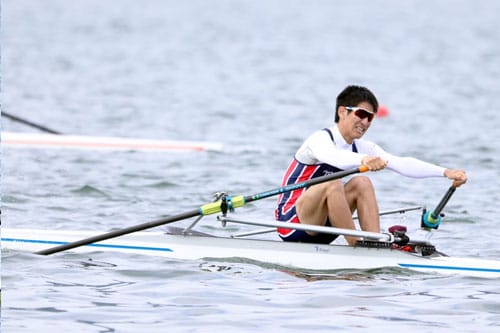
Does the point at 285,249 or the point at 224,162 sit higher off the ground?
the point at 224,162

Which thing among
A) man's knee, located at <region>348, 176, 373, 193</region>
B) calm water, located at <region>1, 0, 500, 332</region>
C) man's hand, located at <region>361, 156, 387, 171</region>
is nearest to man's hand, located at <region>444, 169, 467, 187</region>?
man's hand, located at <region>361, 156, 387, 171</region>

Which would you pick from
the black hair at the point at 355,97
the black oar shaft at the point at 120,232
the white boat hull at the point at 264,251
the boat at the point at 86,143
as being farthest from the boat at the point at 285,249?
the boat at the point at 86,143

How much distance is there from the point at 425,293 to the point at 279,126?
12.6 metres

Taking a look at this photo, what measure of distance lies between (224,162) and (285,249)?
6.89m

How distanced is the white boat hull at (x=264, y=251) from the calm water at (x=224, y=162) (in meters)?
0.09

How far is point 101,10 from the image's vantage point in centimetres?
7844

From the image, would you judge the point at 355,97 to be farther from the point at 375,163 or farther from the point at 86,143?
the point at 86,143

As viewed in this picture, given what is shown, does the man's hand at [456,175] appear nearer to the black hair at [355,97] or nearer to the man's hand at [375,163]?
the man's hand at [375,163]

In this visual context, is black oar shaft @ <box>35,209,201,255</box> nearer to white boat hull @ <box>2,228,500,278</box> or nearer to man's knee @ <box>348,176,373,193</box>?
white boat hull @ <box>2,228,500,278</box>

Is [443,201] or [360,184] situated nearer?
[443,201]

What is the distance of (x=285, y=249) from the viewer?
902 cm

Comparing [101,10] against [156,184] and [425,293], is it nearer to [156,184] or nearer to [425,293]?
[156,184]

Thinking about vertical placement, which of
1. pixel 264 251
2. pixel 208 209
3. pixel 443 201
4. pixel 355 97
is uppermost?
pixel 355 97

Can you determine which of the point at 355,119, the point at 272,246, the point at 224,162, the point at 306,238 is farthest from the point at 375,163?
the point at 224,162
